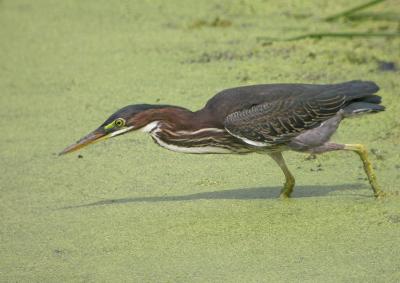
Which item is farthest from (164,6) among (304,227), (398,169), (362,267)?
(362,267)

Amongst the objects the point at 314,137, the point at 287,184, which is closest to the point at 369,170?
the point at 314,137

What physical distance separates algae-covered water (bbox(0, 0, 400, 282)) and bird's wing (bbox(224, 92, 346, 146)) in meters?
0.40

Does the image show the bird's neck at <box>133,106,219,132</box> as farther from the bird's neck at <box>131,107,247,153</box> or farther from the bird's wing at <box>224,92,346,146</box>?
the bird's wing at <box>224,92,346,146</box>

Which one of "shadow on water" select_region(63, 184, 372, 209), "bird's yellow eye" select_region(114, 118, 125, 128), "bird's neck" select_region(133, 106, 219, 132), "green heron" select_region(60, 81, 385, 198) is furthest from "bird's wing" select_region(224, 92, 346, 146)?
"bird's yellow eye" select_region(114, 118, 125, 128)

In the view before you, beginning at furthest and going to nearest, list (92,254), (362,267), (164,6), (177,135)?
(164,6), (177,135), (92,254), (362,267)

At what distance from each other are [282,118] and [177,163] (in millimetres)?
996

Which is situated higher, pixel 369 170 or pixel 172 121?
pixel 172 121

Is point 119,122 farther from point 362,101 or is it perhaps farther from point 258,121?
point 362,101

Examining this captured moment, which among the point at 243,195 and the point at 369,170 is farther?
the point at 243,195

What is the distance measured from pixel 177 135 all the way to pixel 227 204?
19.2 inches

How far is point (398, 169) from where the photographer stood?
18.7 feet

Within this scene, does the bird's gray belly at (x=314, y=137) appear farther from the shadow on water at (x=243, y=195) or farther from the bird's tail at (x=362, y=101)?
the shadow on water at (x=243, y=195)

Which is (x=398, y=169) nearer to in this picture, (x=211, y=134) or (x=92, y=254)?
(x=211, y=134)

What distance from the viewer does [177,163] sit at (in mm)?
6016
